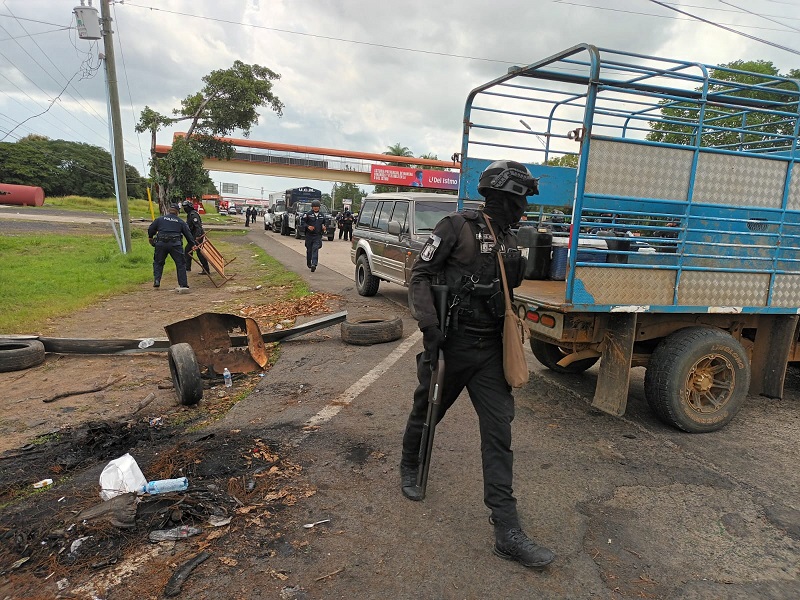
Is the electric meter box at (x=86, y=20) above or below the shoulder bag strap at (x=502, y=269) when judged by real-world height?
above

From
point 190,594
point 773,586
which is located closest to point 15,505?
point 190,594

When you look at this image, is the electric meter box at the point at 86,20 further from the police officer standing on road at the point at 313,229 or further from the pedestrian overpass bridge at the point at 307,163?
the pedestrian overpass bridge at the point at 307,163

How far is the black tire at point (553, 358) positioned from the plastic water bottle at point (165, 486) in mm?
3882

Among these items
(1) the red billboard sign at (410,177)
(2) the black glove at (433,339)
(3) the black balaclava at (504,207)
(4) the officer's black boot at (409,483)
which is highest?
(1) the red billboard sign at (410,177)

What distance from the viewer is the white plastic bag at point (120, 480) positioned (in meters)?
2.96

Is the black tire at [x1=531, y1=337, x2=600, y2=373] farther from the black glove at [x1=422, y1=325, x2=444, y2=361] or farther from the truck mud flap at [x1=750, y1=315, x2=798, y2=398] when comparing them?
the black glove at [x1=422, y1=325, x2=444, y2=361]

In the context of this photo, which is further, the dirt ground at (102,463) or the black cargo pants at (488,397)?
the black cargo pants at (488,397)

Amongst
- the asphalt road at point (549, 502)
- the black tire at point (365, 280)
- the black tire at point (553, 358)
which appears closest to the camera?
the asphalt road at point (549, 502)

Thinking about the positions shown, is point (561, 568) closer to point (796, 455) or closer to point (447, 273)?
point (447, 273)

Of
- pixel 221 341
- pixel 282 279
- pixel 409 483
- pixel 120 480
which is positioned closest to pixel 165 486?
pixel 120 480

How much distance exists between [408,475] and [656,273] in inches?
98.1

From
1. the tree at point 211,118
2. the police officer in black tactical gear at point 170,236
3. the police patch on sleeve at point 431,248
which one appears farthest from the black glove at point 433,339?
the tree at point 211,118

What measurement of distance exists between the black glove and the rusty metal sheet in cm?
331

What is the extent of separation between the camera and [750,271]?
4.26 metres
